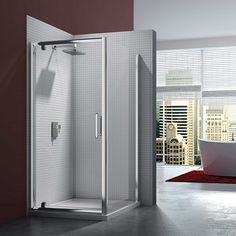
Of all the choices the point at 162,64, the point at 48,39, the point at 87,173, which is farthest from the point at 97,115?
the point at 162,64

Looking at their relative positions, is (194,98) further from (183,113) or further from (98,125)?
(98,125)

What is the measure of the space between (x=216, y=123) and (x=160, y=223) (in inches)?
360

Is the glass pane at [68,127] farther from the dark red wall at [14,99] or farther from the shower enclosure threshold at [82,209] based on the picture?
the dark red wall at [14,99]

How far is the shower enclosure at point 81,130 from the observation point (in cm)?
574

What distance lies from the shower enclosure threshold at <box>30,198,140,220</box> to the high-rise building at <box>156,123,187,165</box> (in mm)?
8230

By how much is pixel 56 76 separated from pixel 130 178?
1556 millimetres

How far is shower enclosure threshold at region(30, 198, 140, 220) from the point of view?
552 centimetres

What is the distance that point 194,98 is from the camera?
14109 mm

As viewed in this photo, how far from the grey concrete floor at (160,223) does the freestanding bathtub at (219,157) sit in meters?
3.08

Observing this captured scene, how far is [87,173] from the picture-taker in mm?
6020

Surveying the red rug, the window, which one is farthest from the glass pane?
the window

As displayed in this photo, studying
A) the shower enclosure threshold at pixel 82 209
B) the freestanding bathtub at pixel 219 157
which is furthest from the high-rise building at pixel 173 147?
the shower enclosure threshold at pixel 82 209

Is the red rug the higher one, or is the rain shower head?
the rain shower head

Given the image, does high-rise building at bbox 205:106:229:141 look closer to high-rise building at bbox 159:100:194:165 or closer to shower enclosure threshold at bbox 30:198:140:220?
high-rise building at bbox 159:100:194:165
